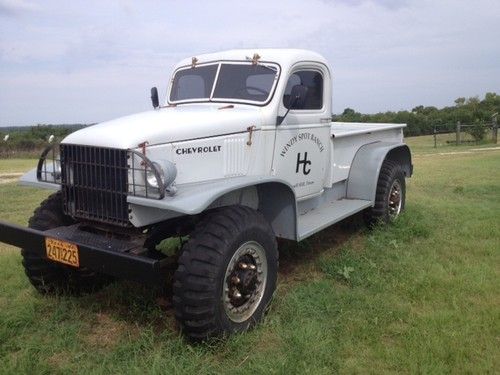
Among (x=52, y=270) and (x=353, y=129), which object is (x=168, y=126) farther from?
(x=353, y=129)

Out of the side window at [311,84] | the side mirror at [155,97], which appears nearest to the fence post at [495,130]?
the side window at [311,84]

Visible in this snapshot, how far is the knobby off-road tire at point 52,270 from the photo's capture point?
4.10 m

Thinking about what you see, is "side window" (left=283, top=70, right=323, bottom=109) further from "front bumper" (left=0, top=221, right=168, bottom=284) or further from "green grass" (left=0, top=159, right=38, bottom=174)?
"green grass" (left=0, top=159, right=38, bottom=174)

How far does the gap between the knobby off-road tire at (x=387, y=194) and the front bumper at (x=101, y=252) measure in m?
3.37

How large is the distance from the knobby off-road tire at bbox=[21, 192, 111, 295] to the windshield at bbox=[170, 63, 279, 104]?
1.61m

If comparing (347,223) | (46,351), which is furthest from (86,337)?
(347,223)

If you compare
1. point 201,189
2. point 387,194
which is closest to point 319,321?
point 201,189

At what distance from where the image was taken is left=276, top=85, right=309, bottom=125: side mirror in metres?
4.36

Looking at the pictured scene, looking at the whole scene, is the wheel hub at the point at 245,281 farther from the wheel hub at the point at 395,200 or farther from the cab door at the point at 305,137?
the wheel hub at the point at 395,200

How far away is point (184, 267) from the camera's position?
3201mm

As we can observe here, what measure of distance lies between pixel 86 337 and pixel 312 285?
75.3 inches

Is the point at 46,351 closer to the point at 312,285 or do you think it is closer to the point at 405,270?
the point at 312,285

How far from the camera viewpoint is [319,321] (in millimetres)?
3758

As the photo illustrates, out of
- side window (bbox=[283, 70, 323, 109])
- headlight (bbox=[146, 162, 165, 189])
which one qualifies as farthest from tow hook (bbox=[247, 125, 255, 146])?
headlight (bbox=[146, 162, 165, 189])
